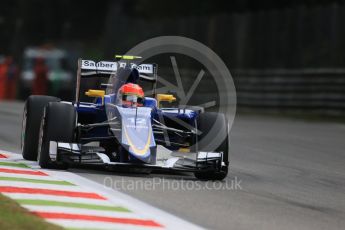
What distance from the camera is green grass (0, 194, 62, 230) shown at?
732cm

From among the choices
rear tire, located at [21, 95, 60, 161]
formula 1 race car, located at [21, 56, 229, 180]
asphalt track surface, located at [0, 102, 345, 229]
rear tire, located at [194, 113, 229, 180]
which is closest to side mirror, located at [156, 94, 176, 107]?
formula 1 race car, located at [21, 56, 229, 180]

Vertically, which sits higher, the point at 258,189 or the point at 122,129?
the point at 122,129

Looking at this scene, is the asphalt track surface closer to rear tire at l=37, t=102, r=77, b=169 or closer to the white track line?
the white track line

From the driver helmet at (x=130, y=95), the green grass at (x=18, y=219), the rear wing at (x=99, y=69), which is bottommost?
the green grass at (x=18, y=219)

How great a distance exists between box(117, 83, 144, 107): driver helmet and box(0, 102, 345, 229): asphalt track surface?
32.7 inches

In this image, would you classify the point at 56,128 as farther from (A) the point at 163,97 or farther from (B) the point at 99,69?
(A) the point at 163,97

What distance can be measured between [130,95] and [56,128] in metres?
1.01

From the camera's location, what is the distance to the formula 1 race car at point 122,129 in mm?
10797

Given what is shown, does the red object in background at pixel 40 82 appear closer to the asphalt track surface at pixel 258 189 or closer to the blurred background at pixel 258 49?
the blurred background at pixel 258 49

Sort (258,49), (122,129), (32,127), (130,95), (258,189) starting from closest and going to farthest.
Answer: (258,189), (122,129), (130,95), (32,127), (258,49)

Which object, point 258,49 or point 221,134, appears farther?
point 258,49

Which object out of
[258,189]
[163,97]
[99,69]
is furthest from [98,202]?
[99,69]

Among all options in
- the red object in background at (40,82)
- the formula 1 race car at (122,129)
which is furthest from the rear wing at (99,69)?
the red object in background at (40,82)

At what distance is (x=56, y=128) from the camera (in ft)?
36.0
